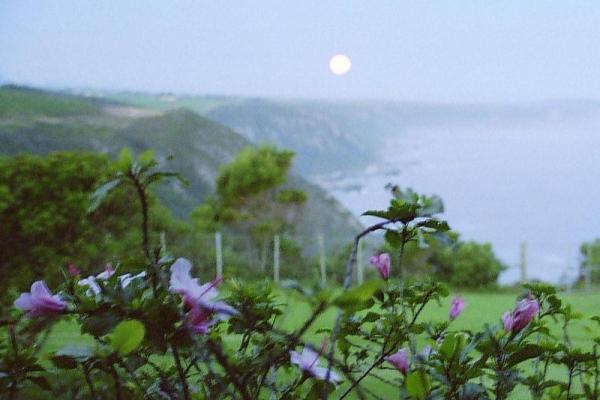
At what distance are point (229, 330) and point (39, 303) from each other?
0.26 meters

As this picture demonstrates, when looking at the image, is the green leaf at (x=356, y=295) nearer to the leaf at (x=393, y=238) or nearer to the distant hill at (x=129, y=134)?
the leaf at (x=393, y=238)

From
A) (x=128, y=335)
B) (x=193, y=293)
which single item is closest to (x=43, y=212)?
(x=193, y=293)

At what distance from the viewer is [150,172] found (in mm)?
562

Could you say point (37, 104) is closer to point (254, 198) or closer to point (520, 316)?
point (254, 198)

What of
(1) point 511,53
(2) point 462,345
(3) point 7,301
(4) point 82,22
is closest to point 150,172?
(2) point 462,345

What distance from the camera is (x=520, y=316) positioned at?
0.77 m

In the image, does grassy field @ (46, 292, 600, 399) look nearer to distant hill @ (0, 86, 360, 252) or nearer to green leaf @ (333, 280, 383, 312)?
green leaf @ (333, 280, 383, 312)

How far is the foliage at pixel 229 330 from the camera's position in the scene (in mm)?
520

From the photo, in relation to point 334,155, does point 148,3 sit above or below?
above

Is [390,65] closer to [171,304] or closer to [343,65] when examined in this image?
[343,65]

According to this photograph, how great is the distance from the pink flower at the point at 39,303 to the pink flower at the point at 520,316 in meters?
0.45

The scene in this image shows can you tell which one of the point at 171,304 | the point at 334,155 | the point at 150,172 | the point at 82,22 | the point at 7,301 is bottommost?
the point at 334,155

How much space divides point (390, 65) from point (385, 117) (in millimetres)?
2650

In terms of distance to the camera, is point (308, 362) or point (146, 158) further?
point (308, 362)
